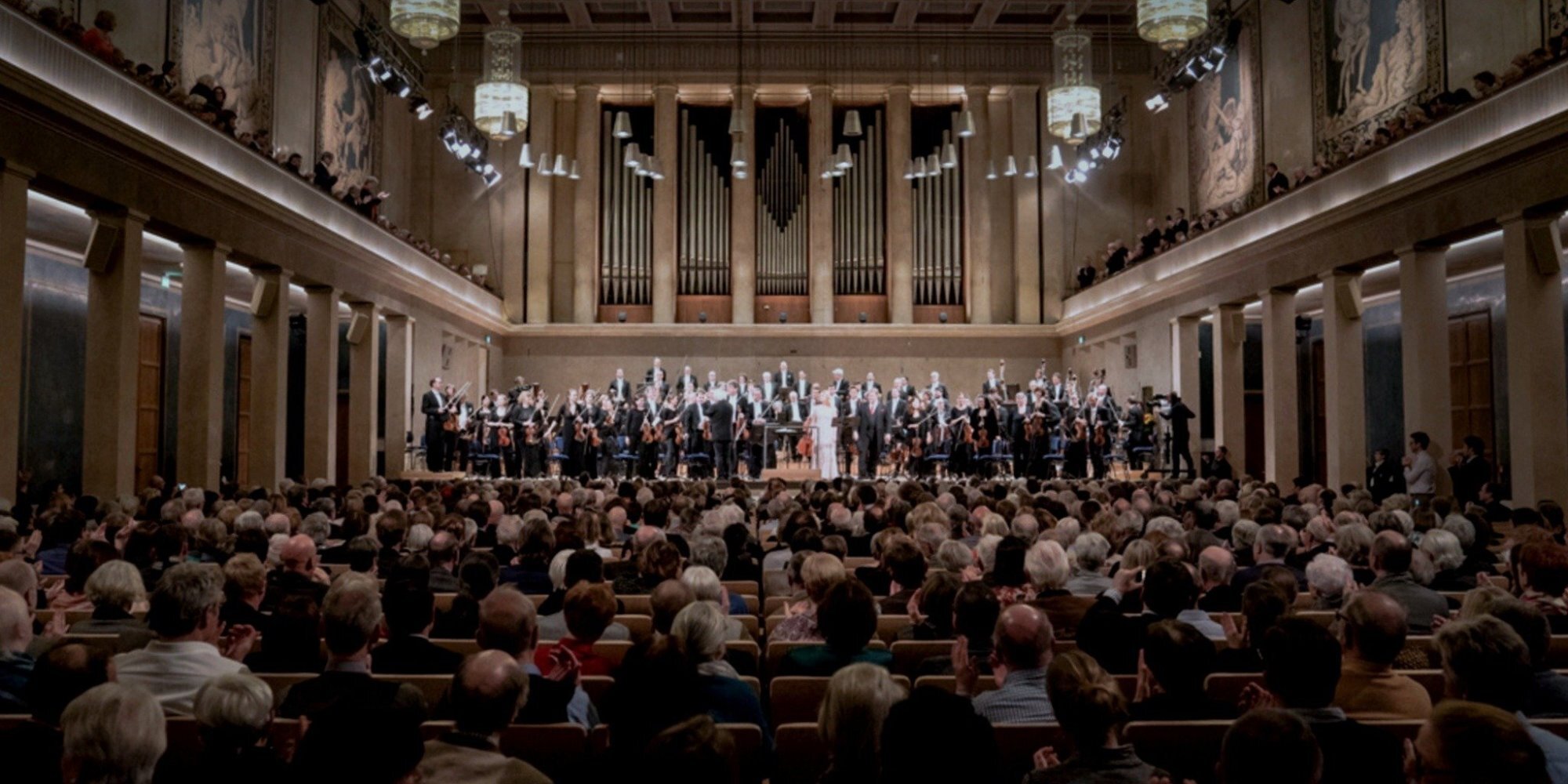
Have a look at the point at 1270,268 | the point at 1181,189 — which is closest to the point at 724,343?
the point at 1181,189

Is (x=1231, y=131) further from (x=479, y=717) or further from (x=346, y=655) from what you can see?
(x=479, y=717)

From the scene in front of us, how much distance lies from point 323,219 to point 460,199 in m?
8.04

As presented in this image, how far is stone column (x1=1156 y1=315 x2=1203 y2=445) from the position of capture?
15.3 metres

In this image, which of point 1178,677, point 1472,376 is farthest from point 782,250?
point 1178,677

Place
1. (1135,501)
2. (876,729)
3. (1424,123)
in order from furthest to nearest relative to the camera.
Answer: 1. (1424,123)
2. (1135,501)
3. (876,729)

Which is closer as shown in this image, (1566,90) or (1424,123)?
(1566,90)

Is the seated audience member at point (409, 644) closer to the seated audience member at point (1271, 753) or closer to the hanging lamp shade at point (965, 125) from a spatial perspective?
the seated audience member at point (1271, 753)

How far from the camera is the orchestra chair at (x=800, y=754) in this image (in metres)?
2.49

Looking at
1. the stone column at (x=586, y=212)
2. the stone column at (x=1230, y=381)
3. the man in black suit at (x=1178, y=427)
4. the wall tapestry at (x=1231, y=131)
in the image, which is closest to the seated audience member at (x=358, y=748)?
the man in black suit at (x=1178, y=427)

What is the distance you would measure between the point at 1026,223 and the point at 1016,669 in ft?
62.6

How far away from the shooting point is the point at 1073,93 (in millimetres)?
12578

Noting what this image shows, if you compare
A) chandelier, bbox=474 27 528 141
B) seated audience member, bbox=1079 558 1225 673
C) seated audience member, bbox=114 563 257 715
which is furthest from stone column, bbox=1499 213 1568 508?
seated audience member, bbox=114 563 257 715

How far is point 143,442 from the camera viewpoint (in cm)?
1438

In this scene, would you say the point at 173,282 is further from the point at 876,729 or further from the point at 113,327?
the point at 876,729
